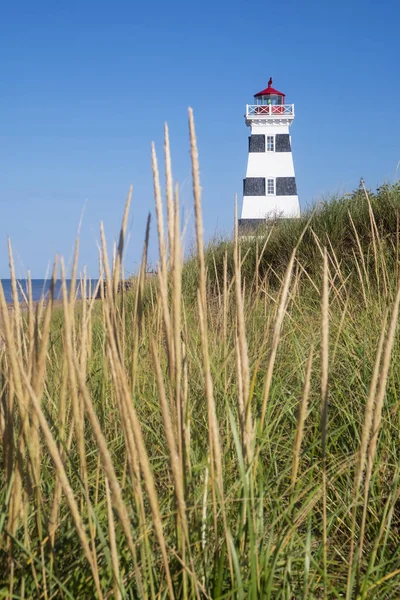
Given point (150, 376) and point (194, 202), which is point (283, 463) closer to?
point (150, 376)

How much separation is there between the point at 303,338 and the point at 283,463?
1009mm

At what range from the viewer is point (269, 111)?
22.7 m

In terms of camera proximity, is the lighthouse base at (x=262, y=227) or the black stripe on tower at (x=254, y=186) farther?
the black stripe on tower at (x=254, y=186)

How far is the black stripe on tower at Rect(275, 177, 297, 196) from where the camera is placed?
22.0 meters

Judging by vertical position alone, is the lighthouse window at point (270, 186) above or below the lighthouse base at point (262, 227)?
above

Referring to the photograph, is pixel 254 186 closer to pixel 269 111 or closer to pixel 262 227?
pixel 269 111

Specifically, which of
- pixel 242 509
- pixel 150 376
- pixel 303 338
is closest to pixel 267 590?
pixel 242 509

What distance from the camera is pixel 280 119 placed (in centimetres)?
2270

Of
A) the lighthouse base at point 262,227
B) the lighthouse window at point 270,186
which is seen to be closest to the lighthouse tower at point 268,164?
the lighthouse window at point 270,186

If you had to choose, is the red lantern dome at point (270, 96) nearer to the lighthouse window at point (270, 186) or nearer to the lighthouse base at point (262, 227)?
the lighthouse window at point (270, 186)

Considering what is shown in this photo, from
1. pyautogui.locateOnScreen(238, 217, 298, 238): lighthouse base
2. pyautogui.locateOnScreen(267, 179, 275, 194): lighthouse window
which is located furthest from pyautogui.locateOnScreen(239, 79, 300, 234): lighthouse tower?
pyautogui.locateOnScreen(238, 217, 298, 238): lighthouse base

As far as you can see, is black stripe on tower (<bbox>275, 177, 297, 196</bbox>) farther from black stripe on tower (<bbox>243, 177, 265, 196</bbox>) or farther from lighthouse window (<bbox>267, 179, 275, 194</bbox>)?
black stripe on tower (<bbox>243, 177, 265, 196</bbox>)

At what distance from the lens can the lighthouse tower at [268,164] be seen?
2192 centimetres

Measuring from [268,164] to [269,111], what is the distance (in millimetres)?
2026
